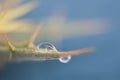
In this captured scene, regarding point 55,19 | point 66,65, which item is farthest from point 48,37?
point 66,65

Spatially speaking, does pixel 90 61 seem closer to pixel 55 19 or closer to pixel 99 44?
pixel 99 44

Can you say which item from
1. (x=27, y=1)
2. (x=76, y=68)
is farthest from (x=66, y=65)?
(x=27, y=1)

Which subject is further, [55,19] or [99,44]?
[99,44]

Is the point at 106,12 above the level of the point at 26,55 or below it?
above

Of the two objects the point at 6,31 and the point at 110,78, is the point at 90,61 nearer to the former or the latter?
the point at 110,78

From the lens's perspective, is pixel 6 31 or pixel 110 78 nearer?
pixel 6 31

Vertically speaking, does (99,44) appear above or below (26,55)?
above
